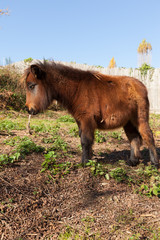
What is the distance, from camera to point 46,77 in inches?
163

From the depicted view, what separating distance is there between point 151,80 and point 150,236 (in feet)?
44.4

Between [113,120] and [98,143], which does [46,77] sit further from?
[98,143]

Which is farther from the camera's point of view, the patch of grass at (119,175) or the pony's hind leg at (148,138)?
the pony's hind leg at (148,138)

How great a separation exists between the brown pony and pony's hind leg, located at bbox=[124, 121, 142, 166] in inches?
17.2

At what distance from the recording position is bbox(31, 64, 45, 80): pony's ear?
4.00 m

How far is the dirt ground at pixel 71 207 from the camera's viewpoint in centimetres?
242

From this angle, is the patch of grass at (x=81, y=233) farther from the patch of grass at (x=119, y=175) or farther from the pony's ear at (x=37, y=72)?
the pony's ear at (x=37, y=72)

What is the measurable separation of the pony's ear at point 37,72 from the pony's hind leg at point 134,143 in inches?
89.8

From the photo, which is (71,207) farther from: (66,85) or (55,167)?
(66,85)

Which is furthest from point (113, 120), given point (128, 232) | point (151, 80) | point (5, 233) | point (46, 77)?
point (151, 80)

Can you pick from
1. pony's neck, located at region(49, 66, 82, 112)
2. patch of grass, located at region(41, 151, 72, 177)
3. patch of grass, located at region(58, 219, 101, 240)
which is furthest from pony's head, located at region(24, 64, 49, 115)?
Result: patch of grass, located at region(58, 219, 101, 240)

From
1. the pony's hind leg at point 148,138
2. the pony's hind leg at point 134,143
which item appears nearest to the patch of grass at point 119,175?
the pony's hind leg at point 134,143

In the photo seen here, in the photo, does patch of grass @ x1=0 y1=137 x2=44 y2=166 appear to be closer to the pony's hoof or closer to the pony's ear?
the pony's ear

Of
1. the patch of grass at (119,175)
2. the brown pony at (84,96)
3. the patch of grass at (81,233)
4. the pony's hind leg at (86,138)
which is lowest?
the patch of grass at (81,233)
